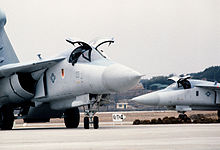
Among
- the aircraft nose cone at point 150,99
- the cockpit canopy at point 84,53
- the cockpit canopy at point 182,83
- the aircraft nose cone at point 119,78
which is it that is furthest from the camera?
the aircraft nose cone at point 150,99

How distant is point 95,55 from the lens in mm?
17375

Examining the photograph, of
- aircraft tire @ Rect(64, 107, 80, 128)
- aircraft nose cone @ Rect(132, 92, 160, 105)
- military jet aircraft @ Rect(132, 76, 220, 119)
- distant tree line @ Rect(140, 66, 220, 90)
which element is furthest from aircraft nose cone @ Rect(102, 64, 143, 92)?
distant tree line @ Rect(140, 66, 220, 90)

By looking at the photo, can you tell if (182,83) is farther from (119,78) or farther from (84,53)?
(119,78)

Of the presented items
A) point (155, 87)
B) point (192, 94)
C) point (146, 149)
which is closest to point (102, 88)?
point (146, 149)


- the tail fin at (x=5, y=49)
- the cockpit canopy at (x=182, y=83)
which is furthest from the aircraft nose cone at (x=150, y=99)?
the tail fin at (x=5, y=49)

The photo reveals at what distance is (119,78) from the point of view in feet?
52.0

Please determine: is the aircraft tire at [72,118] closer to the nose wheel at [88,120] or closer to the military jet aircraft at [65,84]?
the military jet aircraft at [65,84]

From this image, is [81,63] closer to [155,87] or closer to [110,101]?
[110,101]

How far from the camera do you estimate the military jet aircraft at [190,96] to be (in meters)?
30.3

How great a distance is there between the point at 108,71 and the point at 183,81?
15.2 meters

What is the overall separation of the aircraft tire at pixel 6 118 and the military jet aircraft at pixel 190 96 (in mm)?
13148

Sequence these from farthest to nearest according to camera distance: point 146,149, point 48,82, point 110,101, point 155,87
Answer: point 155,87
point 48,82
point 110,101
point 146,149

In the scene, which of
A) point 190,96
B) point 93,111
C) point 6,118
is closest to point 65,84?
point 93,111

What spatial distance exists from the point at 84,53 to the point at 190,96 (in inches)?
562
